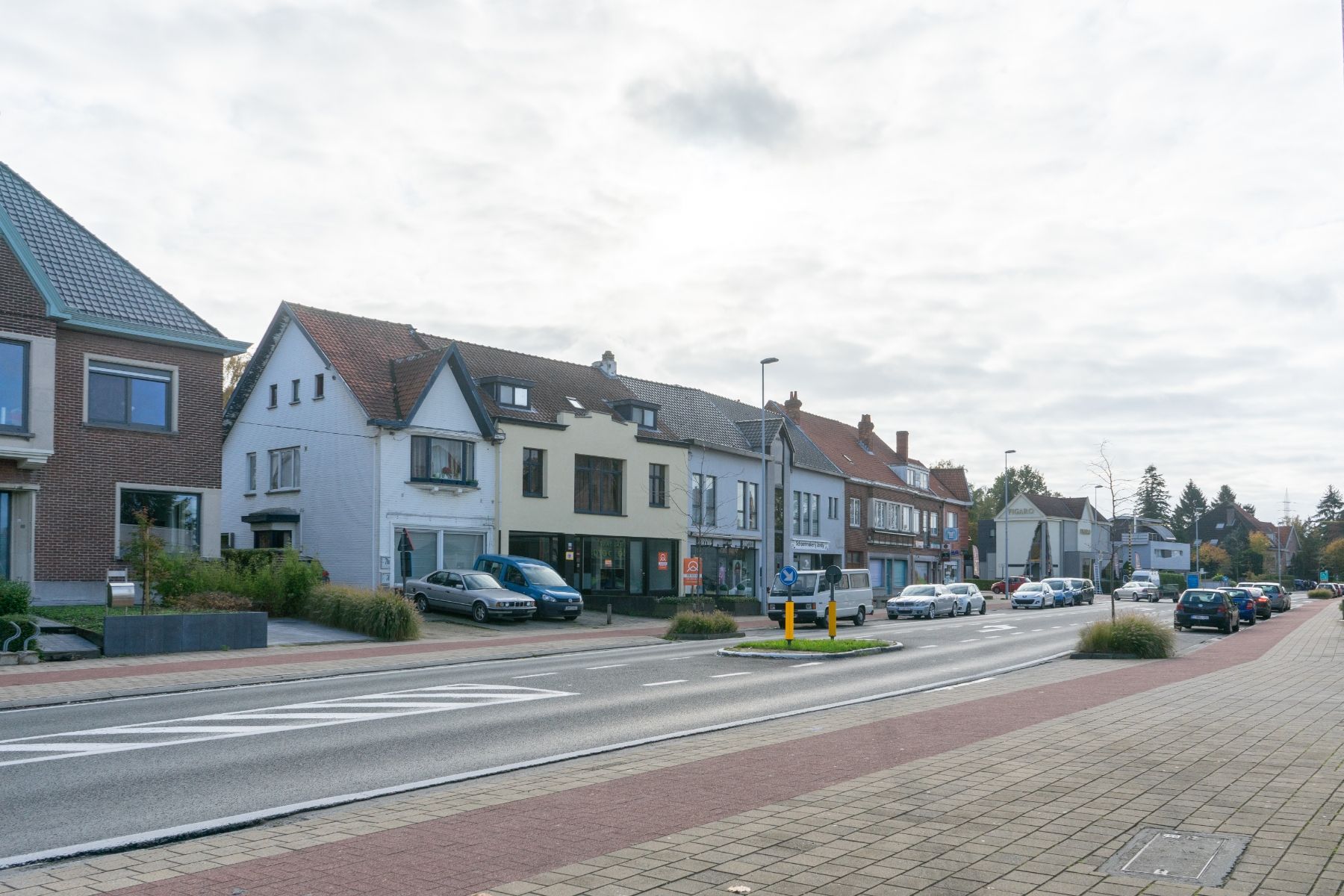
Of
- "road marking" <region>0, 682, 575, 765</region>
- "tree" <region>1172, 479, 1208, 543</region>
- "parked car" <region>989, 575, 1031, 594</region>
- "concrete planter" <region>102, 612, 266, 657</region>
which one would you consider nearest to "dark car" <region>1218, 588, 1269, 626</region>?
"concrete planter" <region>102, 612, 266, 657</region>

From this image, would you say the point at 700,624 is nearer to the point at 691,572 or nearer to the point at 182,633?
the point at 691,572

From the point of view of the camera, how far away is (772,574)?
168 feet

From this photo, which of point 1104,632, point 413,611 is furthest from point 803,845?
point 413,611

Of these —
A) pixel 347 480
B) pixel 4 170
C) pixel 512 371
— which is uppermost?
pixel 4 170

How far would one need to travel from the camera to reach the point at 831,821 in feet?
24.9

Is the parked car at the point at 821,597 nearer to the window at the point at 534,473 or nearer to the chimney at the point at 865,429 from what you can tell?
the window at the point at 534,473

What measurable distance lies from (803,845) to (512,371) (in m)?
37.2

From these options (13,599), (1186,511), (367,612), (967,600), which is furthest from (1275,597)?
(1186,511)

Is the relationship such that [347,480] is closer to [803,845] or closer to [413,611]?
[413,611]

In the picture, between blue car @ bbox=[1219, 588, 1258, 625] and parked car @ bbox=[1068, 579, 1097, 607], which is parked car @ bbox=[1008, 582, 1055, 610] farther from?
blue car @ bbox=[1219, 588, 1258, 625]

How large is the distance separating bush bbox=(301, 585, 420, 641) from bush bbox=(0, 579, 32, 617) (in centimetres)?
740

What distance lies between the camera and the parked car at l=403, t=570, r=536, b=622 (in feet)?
105

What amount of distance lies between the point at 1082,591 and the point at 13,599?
5488cm

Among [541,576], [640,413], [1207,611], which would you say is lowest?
[1207,611]
